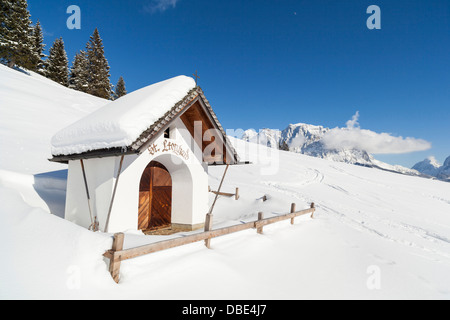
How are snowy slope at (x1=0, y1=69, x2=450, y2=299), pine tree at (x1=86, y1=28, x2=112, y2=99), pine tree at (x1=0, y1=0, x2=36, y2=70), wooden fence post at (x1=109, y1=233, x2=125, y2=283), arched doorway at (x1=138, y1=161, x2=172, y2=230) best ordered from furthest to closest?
pine tree at (x1=86, y1=28, x2=112, y2=99), pine tree at (x1=0, y1=0, x2=36, y2=70), arched doorway at (x1=138, y1=161, x2=172, y2=230), wooden fence post at (x1=109, y1=233, x2=125, y2=283), snowy slope at (x1=0, y1=69, x2=450, y2=299)

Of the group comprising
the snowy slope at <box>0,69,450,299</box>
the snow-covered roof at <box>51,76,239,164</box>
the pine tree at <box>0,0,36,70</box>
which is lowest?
the snowy slope at <box>0,69,450,299</box>

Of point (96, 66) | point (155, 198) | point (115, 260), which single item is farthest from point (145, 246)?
point (96, 66)

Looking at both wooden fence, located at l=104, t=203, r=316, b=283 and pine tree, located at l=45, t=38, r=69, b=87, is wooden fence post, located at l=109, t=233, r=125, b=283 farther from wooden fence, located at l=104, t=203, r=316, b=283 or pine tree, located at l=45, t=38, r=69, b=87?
pine tree, located at l=45, t=38, r=69, b=87

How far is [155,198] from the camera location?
1008cm

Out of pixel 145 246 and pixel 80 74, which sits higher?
pixel 80 74

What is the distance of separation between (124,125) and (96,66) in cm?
4277

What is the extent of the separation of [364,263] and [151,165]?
27.8 feet

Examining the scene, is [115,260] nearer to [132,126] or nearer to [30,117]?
[132,126]

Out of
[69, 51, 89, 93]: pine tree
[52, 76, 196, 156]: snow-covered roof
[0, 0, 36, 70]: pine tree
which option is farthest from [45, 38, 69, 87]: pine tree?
[52, 76, 196, 156]: snow-covered roof

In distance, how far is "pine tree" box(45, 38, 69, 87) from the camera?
38.7m

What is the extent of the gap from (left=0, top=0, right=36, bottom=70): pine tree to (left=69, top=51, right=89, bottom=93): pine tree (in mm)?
10648

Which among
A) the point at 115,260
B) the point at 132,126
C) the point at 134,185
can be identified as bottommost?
the point at 115,260

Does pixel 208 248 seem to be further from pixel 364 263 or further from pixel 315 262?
pixel 364 263
